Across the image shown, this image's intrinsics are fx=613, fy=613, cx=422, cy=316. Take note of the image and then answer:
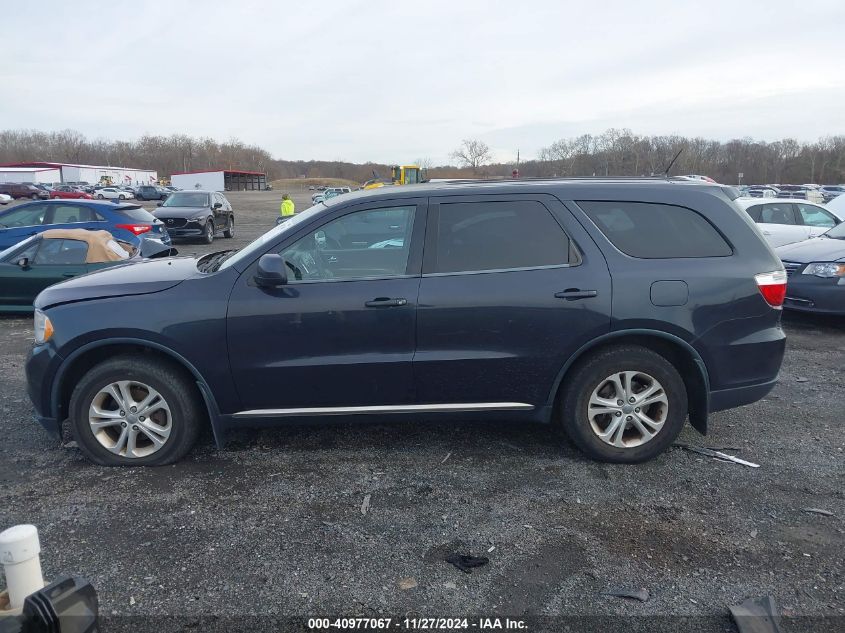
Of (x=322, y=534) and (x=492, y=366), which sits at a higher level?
(x=492, y=366)

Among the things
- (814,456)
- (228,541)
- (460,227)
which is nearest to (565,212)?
(460,227)

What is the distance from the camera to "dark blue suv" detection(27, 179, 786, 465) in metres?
3.82

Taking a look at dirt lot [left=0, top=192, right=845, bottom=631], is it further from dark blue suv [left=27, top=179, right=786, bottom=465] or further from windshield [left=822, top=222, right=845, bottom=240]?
windshield [left=822, top=222, right=845, bottom=240]

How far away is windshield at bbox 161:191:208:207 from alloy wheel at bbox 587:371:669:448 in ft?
62.7

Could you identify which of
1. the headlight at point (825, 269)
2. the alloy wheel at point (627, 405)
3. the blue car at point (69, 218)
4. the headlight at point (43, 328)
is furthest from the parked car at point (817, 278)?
the blue car at point (69, 218)

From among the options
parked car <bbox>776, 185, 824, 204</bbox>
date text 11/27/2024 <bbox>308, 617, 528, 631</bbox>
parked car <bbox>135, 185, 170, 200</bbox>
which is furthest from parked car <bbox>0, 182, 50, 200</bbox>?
date text 11/27/2024 <bbox>308, 617, 528, 631</bbox>

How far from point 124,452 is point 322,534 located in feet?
5.27

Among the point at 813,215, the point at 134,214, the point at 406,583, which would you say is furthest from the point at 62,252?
the point at 813,215

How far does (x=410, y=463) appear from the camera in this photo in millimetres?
4059

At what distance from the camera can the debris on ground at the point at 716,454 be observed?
409 centimetres

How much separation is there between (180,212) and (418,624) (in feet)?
63.4

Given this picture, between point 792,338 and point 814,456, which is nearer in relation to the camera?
point 814,456

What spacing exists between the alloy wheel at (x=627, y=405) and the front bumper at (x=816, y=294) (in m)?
4.70

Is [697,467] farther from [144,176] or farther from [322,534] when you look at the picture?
[144,176]
